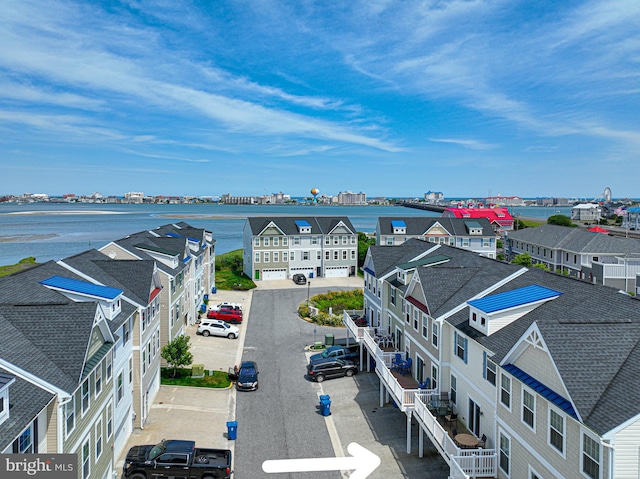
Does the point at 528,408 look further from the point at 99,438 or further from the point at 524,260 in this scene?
the point at 524,260

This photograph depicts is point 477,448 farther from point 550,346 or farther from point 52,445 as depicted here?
point 52,445

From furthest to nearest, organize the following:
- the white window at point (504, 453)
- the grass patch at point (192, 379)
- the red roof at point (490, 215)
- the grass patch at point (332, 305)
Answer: the red roof at point (490, 215) → the grass patch at point (332, 305) → the grass patch at point (192, 379) → the white window at point (504, 453)

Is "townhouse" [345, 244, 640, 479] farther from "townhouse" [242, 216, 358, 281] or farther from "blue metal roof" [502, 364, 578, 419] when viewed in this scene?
"townhouse" [242, 216, 358, 281]

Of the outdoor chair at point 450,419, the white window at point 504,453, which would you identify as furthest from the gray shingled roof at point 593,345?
the outdoor chair at point 450,419

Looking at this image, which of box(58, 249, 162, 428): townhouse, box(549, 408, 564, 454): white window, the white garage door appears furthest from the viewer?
the white garage door

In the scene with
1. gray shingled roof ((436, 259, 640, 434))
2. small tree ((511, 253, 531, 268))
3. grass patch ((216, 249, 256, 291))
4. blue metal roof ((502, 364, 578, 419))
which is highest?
gray shingled roof ((436, 259, 640, 434))

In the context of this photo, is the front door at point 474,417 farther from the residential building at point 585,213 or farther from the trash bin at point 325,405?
the residential building at point 585,213

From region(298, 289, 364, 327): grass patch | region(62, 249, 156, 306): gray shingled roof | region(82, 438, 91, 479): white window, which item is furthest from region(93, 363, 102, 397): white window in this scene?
region(298, 289, 364, 327): grass patch
